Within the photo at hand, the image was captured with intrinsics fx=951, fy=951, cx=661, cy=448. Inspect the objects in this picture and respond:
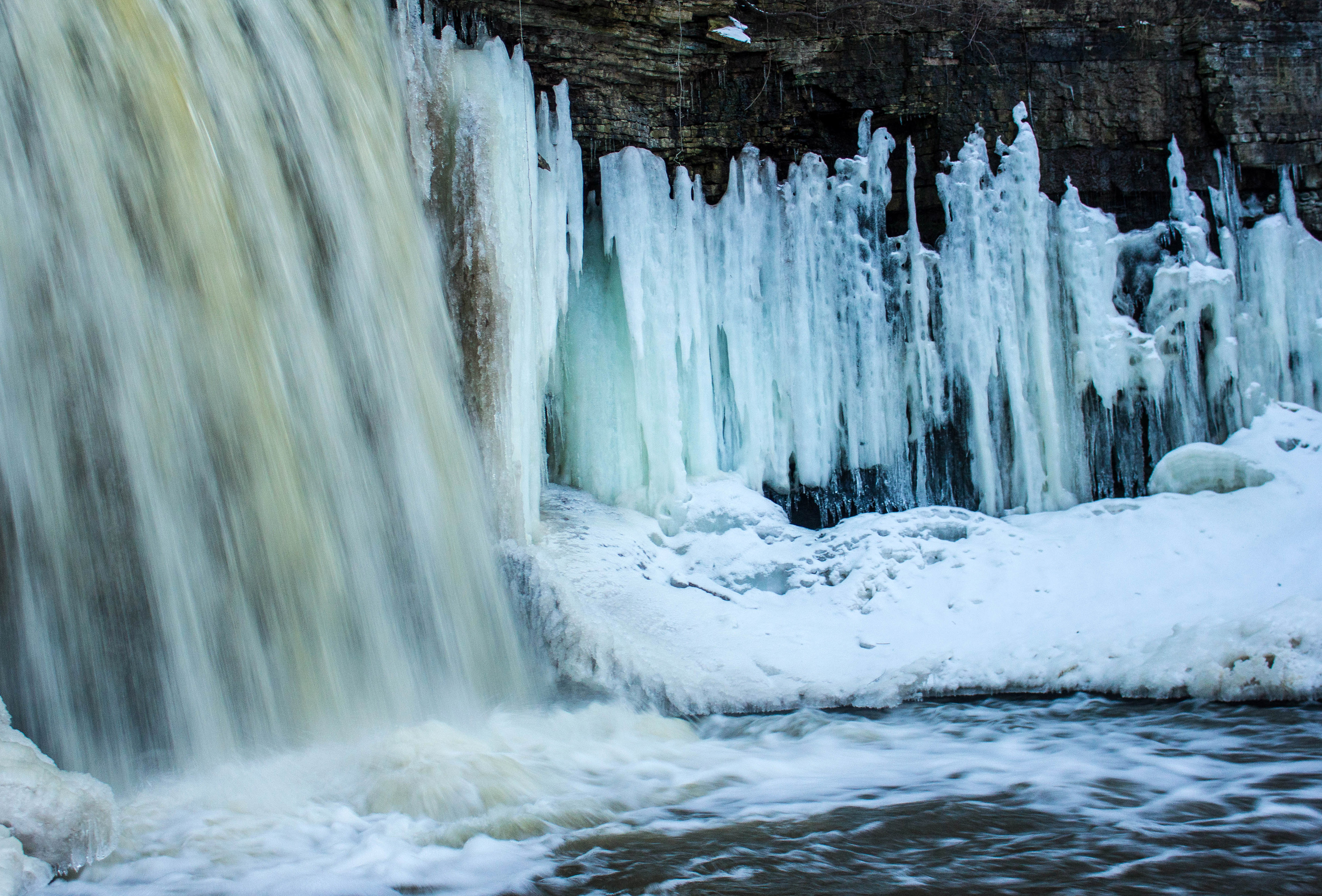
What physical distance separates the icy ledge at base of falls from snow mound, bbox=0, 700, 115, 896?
3.09 meters

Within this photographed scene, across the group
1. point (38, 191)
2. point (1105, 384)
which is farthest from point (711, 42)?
point (38, 191)

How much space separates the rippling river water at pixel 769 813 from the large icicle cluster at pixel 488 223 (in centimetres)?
214

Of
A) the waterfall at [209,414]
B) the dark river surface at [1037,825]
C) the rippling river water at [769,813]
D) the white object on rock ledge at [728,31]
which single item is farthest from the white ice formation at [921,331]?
the dark river surface at [1037,825]

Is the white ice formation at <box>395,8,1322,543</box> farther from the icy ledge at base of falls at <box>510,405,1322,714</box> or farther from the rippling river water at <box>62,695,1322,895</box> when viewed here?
the rippling river water at <box>62,695,1322,895</box>

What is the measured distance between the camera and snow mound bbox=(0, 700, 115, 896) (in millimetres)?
2830

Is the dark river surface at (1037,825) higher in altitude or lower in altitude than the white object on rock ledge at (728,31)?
lower

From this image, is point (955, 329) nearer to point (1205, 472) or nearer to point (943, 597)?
point (1205, 472)

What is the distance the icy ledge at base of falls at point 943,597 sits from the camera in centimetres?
580

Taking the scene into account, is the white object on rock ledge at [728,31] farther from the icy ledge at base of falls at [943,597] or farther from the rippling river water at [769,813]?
the rippling river water at [769,813]

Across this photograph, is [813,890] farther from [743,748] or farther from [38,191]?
[38,191]

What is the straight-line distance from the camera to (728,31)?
8.09m

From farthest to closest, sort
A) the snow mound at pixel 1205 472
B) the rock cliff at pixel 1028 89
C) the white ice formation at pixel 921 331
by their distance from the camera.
→ the white ice formation at pixel 921 331 → the rock cliff at pixel 1028 89 → the snow mound at pixel 1205 472

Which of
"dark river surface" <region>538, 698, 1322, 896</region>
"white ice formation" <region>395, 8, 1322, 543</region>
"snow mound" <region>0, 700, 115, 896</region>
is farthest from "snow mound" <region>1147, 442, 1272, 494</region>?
"snow mound" <region>0, 700, 115, 896</region>

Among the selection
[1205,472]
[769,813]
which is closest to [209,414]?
[769,813]
